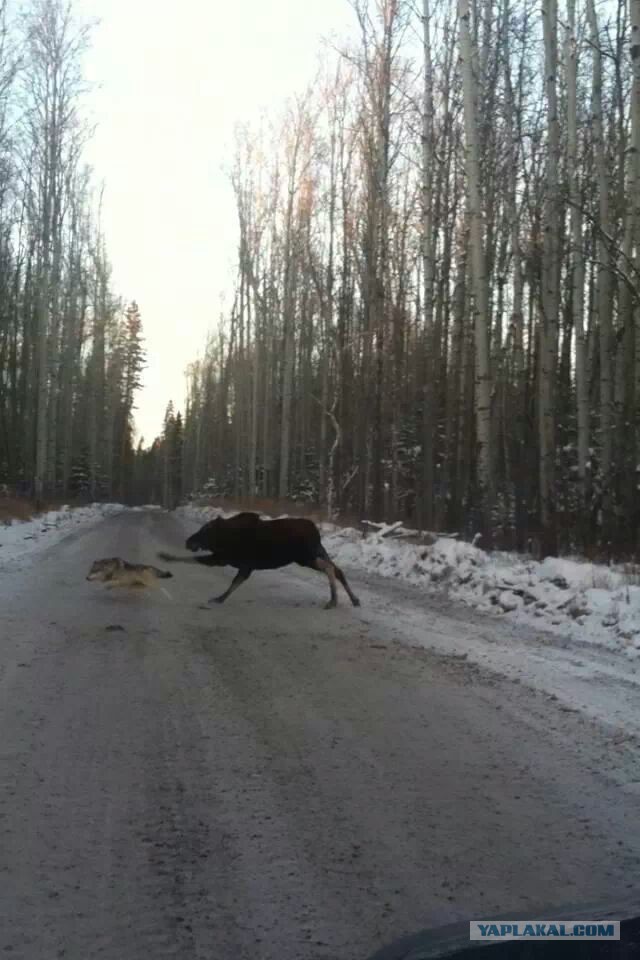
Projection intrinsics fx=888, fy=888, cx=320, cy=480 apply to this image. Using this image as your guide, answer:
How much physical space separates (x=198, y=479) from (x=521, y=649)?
215 feet

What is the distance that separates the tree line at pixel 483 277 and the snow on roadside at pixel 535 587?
1396mm

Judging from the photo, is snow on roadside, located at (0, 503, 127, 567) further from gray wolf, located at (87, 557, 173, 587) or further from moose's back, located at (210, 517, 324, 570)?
moose's back, located at (210, 517, 324, 570)

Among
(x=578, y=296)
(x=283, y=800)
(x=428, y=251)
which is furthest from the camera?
(x=428, y=251)

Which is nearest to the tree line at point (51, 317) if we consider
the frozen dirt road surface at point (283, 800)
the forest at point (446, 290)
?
the forest at point (446, 290)

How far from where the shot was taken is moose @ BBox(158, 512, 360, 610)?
10.7m

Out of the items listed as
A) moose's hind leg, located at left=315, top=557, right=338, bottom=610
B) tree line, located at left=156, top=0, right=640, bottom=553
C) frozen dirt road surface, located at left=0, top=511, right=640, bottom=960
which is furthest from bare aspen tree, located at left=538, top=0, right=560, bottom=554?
frozen dirt road surface, located at left=0, top=511, right=640, bottom=960

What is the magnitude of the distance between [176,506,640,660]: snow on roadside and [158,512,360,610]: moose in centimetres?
191

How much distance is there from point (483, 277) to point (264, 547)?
768 centimetres

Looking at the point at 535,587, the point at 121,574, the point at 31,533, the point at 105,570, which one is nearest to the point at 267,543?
the point at 121,574

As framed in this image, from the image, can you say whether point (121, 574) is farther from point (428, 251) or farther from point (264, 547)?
point (428, 251)

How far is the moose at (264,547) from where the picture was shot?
10.7 metres

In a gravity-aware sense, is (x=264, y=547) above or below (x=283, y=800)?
above

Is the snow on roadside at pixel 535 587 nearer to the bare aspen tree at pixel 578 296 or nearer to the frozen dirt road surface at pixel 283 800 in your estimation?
the frozen dirt road surface at pixel 283 800

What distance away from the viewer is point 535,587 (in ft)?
35.7
